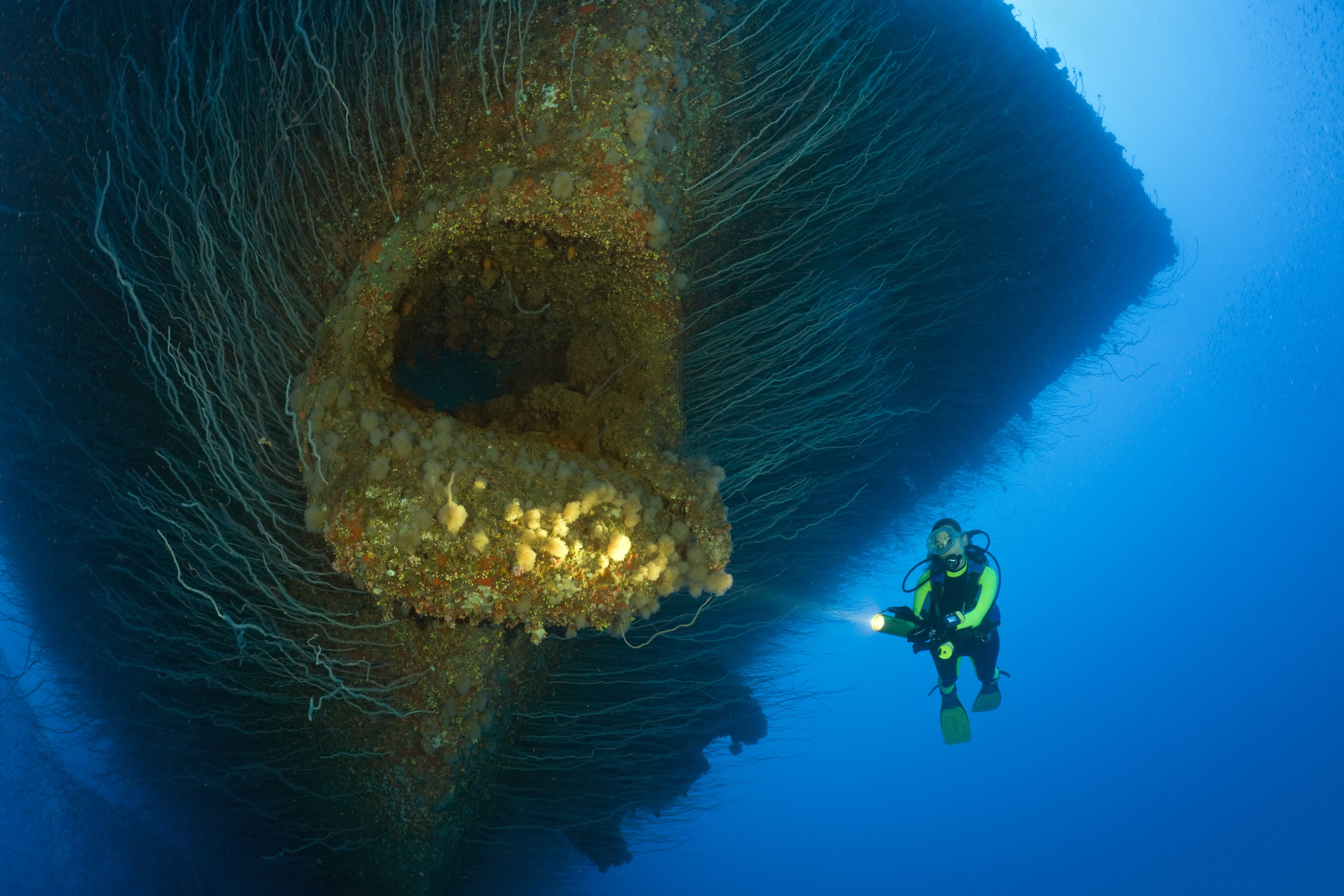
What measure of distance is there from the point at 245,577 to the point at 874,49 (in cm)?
373

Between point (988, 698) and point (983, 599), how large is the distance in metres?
1.03

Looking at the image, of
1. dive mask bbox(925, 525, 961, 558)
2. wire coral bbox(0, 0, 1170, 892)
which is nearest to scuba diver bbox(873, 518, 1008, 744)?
dive mask bbox(925, 525, 961, 558)

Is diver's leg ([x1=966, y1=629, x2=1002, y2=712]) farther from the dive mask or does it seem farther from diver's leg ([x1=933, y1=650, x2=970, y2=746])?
the dive mask

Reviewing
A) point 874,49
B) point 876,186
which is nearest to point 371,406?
point 876,186

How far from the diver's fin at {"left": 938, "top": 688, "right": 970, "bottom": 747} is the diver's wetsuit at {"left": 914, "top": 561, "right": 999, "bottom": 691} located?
0.50 meters

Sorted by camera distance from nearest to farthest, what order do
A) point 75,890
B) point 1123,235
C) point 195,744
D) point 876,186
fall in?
point 195,744, point 876,186, point 1123,235, point 75,890

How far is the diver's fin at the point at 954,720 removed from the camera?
593cm

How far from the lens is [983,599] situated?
5.48 meters

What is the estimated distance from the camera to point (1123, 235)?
17.2 ft

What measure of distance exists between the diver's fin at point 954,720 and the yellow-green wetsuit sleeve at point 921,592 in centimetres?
77

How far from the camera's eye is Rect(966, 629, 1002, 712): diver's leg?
19.2ft

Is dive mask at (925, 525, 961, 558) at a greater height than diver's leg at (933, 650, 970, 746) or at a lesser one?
greater

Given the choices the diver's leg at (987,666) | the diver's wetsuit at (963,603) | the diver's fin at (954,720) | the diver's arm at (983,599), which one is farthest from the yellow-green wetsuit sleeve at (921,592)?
the diver's fin at (954,720)

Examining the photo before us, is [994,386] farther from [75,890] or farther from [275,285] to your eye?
[75,890]
